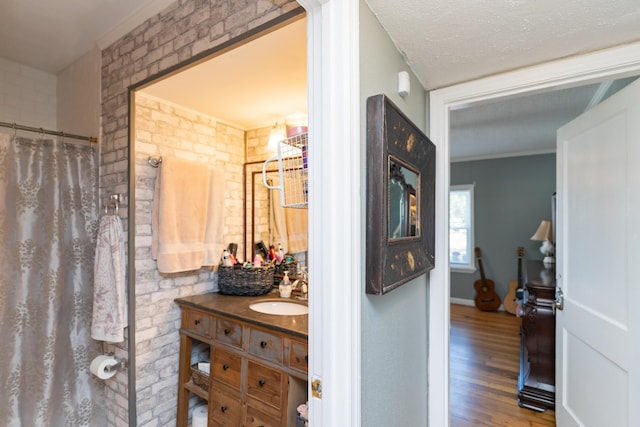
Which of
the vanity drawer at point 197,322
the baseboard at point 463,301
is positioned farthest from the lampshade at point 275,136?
the baseboard at point 463,301

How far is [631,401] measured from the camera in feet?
4.28

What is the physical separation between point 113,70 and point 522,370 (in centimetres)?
372

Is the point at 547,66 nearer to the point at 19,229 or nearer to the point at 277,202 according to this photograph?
the point at 277,202

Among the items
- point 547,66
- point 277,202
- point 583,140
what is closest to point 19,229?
point 277,202

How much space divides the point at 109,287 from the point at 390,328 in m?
1.58

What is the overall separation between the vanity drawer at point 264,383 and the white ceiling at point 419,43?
1.58 meters

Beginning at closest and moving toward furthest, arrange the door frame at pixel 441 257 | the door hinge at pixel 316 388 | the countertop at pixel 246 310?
1. the door hinge at pixel 316 388
2. the door frame at pixel 441 257
3. the countertop at pixel 246 310

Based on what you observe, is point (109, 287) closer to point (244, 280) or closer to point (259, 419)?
point (244, 280)

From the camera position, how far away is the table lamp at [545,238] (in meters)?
3.86

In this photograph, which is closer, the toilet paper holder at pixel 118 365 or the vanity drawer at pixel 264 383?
the vanity drawer at pixel 264 383

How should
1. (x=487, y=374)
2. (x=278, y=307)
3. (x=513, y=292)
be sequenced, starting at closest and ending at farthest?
(x=278, y=307) < (x=487, y=374) < (x=513, y=292)

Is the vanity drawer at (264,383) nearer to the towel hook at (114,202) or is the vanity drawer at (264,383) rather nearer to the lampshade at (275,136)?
the towel hook at (114,202)

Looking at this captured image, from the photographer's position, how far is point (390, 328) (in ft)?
3.59

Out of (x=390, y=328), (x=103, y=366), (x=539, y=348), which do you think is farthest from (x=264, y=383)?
(x=539, y=348)
